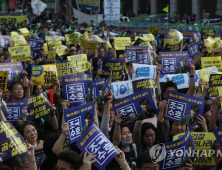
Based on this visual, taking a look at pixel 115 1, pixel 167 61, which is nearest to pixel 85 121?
pixel 167 61

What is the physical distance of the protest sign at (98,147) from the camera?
518 cm

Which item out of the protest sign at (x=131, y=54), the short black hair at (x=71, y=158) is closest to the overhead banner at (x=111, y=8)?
the protest sign at (x=131, y=54)

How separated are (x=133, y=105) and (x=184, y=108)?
61cm

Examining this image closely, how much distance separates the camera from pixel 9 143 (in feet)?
17.7

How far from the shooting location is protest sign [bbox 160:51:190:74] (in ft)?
34.7

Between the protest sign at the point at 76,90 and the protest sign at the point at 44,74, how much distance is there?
51.4 inches

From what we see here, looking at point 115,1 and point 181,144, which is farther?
point 115,1

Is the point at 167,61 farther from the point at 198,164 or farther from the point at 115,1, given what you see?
the point at 115,1

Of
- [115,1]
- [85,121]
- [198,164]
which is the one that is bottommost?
[198,164]

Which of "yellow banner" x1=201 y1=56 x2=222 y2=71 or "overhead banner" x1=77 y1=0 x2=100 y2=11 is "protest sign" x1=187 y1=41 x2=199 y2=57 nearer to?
"yellow banner" x1=201 y1=56 x2=222 y2=71

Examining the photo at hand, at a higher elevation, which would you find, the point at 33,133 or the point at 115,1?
the point at 115,1

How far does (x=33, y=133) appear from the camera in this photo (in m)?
6.29

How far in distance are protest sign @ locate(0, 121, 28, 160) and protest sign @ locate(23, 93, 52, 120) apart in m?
2.01

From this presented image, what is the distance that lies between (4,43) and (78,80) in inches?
278
